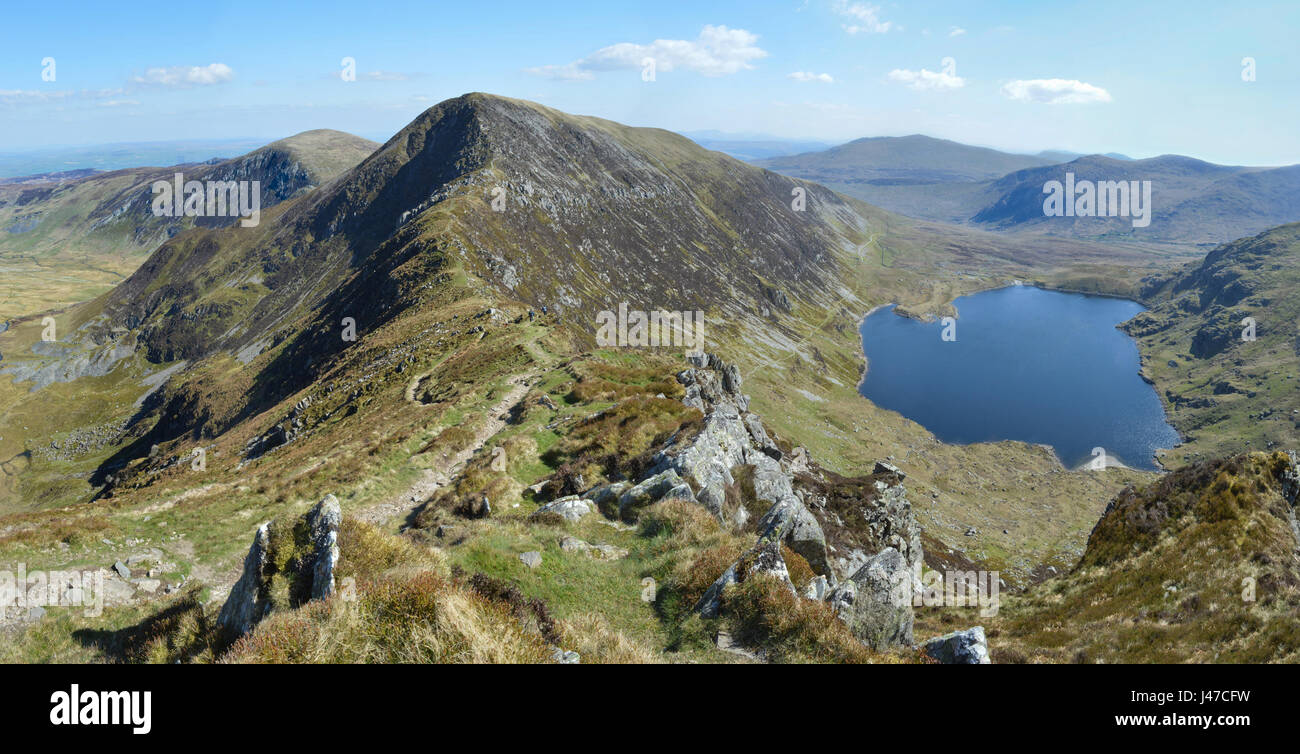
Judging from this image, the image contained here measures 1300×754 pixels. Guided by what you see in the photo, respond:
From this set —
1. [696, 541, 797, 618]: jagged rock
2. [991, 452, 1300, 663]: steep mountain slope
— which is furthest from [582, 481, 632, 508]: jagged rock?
[991, 452, 1300, 663]: steep mountain slope

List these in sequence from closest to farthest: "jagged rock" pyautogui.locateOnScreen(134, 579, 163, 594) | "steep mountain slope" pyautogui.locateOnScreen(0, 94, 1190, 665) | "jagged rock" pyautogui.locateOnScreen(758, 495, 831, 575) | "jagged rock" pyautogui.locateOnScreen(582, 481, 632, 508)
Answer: "jagged rock" pyautogui.locateOnScreen(758, 495, 831, 575) < "jagged rock" pyautogui.locateOnScreen(134, 579, 163, 594) < "jagged rock" pyautogui.locateOnScreen(582, 481, 632, 508) < "steep mountain slope" pyautogui.locateOnScreen(0, 94, 1190, 665)

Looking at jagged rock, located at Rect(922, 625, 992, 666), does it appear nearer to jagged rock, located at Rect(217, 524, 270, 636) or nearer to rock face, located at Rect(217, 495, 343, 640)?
rock face, located at Rect(217, 495, 343, 640)

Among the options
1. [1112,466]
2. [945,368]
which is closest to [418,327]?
[1112,466]

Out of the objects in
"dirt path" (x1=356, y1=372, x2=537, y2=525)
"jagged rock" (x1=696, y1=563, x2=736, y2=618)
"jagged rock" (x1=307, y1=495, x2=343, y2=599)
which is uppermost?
"jagged rock" (x1=307, y1=495, x2=343, y2=599)

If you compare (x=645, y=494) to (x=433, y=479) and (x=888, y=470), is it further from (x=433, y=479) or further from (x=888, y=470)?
(x=888, y=470)

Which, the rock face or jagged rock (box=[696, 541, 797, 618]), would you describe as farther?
jagged rock (box=[696, 541, 797, 618])

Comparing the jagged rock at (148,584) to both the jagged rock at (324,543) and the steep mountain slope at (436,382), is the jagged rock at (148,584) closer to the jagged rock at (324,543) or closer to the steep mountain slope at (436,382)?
the steep mountain slope at (436,382)

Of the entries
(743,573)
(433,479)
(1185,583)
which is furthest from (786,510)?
(433,479)
